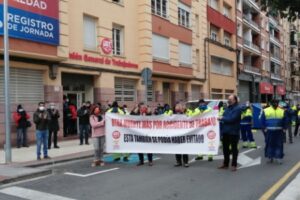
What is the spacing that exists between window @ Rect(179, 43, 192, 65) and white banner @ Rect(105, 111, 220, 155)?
1986 cm

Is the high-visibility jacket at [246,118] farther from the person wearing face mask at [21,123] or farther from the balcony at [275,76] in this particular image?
the balcony at [275,76]

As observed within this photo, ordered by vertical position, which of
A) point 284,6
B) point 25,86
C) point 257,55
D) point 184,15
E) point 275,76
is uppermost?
point 184,15

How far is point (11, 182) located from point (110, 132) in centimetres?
377

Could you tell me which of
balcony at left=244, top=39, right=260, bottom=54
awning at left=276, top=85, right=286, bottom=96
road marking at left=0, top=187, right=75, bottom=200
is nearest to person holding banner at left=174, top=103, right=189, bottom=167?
road marking at left=0, top=187, right=75, bottom=200

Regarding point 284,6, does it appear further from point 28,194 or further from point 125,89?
point 125,89

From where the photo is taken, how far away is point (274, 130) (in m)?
13.5

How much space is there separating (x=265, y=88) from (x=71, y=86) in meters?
41.7

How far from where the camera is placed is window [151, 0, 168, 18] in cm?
3011

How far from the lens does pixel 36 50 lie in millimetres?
19609

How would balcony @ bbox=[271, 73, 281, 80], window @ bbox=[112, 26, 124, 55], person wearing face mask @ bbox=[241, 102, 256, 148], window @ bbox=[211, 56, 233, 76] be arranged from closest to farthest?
person wearing face mask @ bbox=[241, 102, 256, 148], window @ bbox=[112, 26, 124, 55], window @ bbox=[211, 56, 233, 76], balcony @ bbox=[271, 73, 281, 80]

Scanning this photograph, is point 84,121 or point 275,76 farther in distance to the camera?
point 275,76

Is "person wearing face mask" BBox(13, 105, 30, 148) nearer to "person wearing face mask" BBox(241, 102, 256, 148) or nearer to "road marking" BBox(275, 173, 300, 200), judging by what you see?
"person wearing face mask" BBox(241, 102, 256, 148)

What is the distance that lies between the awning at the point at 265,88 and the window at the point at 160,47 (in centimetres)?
2976

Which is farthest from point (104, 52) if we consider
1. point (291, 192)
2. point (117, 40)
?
point (291, 192)
